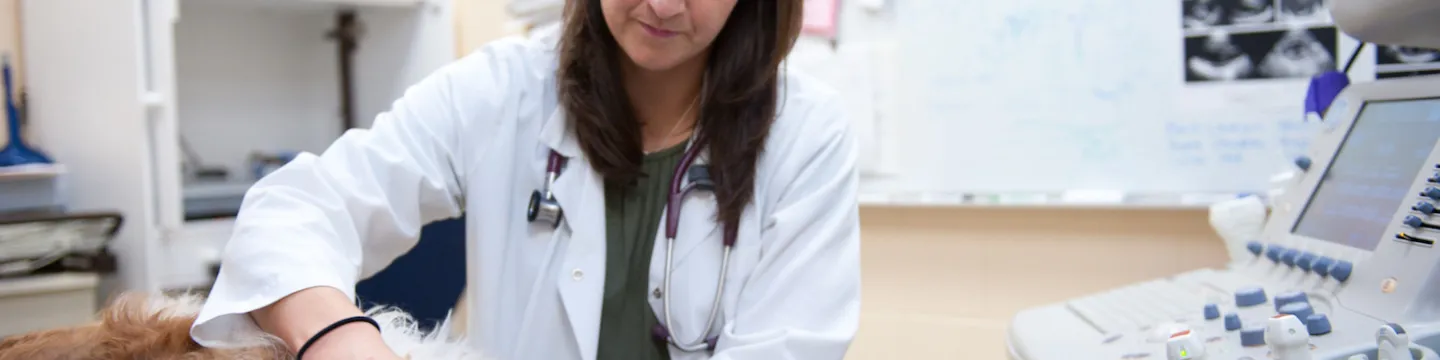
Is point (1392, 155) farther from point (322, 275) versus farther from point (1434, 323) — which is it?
point (322, 275)

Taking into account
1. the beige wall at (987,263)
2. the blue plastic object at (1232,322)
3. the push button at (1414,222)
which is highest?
the push button at (1414,222)

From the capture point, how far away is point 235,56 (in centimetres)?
229

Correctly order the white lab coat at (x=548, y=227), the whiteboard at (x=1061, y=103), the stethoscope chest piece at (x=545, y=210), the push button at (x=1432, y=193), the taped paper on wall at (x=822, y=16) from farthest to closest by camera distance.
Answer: the taped paper on wall at (x=822, y=16), the whiteboard at (x=1061, y=103), the stethoscope chest piece at (x=545, y=210), the white lab coat at (x=548, y=227), the push button at (x=1432, y=193)

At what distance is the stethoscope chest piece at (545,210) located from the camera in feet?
3.66

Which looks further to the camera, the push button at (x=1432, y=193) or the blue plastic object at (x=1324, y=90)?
Result: the blue plastic object at (x=1324, y=90)

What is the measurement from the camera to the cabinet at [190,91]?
66.9 inches

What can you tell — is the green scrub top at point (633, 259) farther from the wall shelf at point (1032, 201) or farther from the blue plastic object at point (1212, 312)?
the wall shelf at point (1032, 201)

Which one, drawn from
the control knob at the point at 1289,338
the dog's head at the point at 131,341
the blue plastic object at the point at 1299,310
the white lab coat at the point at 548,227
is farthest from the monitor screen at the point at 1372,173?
the dog's head at the point at 131,341

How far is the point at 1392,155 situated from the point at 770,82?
0.65 metres

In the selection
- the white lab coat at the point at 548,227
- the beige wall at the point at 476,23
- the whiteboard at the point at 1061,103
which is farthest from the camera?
the beige wall at the point at 476,23

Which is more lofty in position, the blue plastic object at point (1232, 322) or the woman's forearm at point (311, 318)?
the woman's forearm at point (311, 318)

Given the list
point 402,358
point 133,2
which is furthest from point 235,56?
point 402,358

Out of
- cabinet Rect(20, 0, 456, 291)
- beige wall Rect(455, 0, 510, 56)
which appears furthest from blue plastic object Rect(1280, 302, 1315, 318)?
beige wall Rect(455, 0, 510, 56)

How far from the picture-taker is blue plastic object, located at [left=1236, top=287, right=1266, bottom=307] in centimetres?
89
